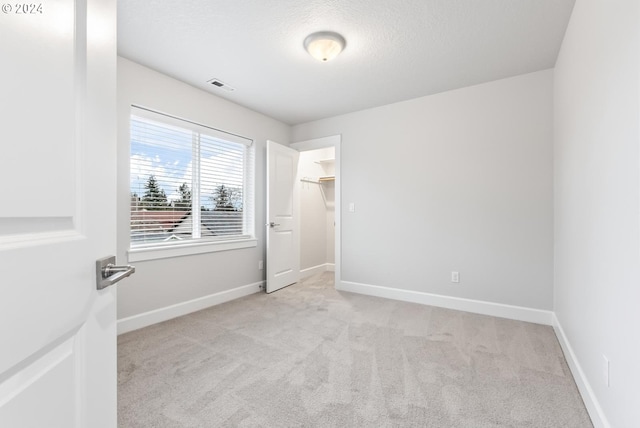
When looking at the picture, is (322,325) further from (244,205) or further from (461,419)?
(244,205)

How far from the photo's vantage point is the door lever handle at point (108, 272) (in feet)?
2.28

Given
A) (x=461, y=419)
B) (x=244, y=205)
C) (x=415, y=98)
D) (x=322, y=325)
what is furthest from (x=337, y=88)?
(x=461, y=419)

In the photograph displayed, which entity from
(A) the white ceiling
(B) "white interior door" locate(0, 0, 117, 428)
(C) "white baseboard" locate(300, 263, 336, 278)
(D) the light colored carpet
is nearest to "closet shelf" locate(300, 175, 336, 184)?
(C) "white baseboard" locate(300, 263, 336, 278)

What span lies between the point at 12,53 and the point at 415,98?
3663 mm

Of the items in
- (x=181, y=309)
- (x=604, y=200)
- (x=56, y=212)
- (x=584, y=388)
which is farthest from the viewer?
(x=181, y=309)

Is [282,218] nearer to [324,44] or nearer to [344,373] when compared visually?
[324,44]

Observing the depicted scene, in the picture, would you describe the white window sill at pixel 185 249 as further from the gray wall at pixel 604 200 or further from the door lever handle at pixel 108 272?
the gray wall at pixel 604 200

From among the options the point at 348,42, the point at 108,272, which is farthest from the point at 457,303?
the point at 108,272

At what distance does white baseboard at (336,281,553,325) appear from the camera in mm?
2863

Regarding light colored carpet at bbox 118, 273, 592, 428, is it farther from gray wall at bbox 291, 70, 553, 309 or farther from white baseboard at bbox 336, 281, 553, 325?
gray wall at bbox 291, 70, 553, 309

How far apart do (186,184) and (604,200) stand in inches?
134

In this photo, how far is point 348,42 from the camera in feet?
7.75

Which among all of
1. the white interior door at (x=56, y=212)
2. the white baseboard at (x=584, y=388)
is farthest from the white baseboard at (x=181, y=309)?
the white baseboard at (x=584, y=388)

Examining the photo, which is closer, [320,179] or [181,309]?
[181,309]
